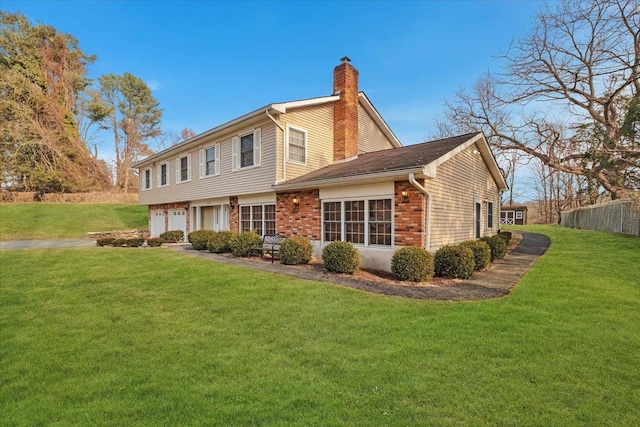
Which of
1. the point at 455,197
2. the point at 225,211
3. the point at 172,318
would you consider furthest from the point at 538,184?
the point at 172,318

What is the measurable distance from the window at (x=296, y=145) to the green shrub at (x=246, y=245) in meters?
3.37

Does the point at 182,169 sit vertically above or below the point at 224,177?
above

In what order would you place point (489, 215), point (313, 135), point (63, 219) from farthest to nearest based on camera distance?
point (63, 219), point (489, 215), point (313, 135)

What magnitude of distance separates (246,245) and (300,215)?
7.26 feet

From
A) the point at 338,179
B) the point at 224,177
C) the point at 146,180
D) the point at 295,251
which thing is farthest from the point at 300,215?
the point at 146,180

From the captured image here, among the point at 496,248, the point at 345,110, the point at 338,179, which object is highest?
the point at 345,110

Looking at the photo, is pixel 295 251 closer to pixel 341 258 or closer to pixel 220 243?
pixel 341 258

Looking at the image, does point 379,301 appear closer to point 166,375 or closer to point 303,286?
point 303,286

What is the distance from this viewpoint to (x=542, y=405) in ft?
9.41

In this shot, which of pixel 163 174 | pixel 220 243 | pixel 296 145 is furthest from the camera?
pixel 163 174

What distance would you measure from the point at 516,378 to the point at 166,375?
150 inches

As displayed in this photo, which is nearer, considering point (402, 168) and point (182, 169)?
point (402, 168)

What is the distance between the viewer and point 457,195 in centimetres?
1064

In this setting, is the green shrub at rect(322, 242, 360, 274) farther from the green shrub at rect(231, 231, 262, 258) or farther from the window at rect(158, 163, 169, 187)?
the window at rect(158, 163, 169, 187)
